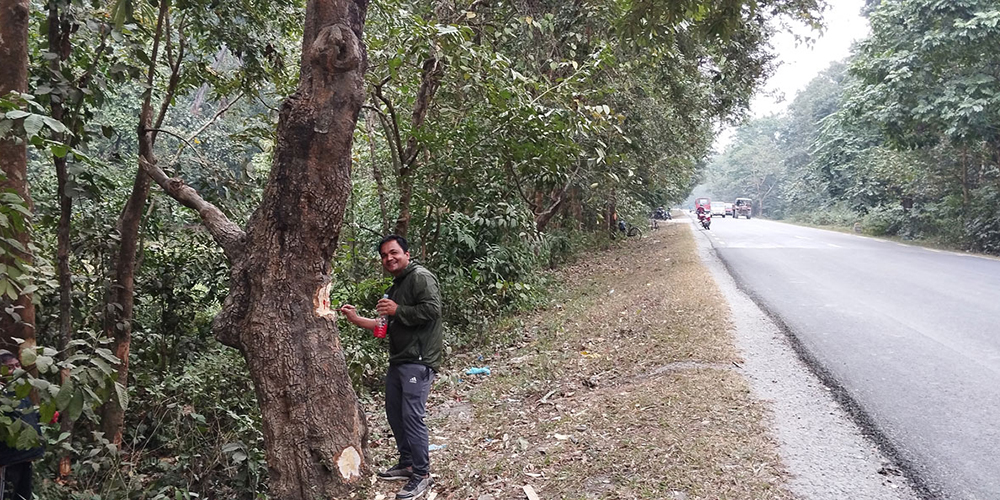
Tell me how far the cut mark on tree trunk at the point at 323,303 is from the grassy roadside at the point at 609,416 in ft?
4.18

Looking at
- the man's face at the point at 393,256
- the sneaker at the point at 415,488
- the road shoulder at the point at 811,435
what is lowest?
the sneaker at the point at 415,488

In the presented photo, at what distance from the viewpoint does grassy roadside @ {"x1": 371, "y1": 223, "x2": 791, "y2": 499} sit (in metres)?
3.97

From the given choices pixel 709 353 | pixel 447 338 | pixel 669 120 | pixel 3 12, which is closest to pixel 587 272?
pixel 669 120

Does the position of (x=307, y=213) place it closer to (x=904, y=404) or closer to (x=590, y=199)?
(x=904, y=404)

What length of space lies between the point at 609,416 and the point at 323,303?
2.56 meters

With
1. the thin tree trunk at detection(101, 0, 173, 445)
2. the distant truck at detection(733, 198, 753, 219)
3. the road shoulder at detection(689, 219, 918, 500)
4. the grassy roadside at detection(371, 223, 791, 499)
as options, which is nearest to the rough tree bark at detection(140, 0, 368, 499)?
the grassy roadside at detection(371, 223, 791, 499)

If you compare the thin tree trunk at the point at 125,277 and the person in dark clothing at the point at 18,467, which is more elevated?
the thin tree trunk at the point at 125,277

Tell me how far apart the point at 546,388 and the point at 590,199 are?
1142cm

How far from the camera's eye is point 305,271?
3.97 meters

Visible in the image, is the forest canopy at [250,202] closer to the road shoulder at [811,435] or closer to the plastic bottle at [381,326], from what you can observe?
the plastic bottle at [381,326]

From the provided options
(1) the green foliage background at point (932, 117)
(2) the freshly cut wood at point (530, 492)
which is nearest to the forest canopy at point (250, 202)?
(2) the freshly cut wood at point (530, 492)

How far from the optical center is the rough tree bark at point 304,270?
3.81 meters

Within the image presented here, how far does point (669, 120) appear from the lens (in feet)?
49.6

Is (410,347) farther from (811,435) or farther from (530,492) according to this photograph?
(811,435)
